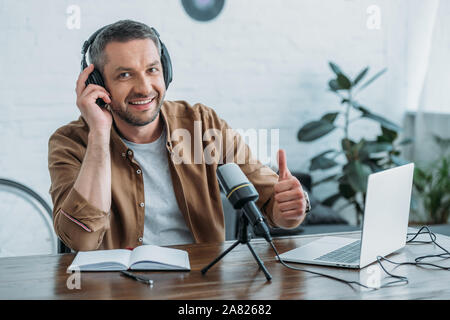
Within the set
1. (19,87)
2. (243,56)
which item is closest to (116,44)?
(19,87)

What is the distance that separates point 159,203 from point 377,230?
0.68m

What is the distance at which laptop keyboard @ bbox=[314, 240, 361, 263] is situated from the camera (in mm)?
1193

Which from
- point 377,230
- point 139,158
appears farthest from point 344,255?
point 139,158

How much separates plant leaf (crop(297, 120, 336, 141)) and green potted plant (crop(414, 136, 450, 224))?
74 cm

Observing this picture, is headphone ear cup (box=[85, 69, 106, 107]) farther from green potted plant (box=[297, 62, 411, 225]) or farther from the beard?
green potted plant (box=[297, 62, 411, 225])

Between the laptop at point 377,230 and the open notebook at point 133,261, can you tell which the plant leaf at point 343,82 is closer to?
the laptop at point 377,230

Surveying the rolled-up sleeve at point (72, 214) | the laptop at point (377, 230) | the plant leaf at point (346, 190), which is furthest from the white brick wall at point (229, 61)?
the laptop at point (377, 230)

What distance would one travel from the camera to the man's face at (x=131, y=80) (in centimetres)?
156

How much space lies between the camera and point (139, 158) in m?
1.61

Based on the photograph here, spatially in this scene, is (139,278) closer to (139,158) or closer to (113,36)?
(139,158)

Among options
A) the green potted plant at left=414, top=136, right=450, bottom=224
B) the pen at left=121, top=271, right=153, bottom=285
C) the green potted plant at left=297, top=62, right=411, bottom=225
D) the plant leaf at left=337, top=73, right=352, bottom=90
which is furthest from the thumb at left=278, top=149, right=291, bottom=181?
the green potted plant at left=414, top=136, right=450, bottom=224

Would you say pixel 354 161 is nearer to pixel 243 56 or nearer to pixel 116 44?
pixel 243 56

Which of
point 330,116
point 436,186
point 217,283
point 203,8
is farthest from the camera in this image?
point 436,186
